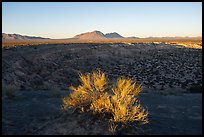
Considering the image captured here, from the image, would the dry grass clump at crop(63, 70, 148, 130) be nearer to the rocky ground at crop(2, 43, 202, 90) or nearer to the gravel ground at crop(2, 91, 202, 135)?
the gravel ground at crop(2, 91, 202, 135)

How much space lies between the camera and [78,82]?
883 inches

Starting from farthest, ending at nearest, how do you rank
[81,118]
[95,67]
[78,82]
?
[95,67]
[78,82]
[81,118]

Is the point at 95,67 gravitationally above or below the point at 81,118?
below

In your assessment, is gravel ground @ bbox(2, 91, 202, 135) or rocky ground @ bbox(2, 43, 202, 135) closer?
gravel ground @ bbox(2, 91, 202, 135)

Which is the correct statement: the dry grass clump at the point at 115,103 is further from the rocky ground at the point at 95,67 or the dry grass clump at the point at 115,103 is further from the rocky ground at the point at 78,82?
the rocky ground at the point at 95,67

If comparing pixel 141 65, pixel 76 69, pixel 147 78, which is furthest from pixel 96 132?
pixel 141 65

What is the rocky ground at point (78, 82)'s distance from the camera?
28.0 ft

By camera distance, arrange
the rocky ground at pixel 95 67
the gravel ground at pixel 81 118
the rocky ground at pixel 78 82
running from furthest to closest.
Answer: the rocky ground at pixel 95 67 < the rocky ground at pixel 78 82 < the gravel ground at pixel 81 118

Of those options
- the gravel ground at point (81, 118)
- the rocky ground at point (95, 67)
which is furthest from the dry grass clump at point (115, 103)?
the rocky ground at point (95, 67)

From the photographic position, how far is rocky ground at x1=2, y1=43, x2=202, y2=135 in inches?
336

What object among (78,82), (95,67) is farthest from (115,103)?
(95,67)

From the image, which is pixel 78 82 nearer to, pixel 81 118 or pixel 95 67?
pixel 95 67

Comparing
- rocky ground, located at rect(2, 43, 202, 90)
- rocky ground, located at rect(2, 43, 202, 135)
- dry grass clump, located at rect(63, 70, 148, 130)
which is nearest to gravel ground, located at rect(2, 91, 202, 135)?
rocky ground, located at rect(2, 43, 202, 135)

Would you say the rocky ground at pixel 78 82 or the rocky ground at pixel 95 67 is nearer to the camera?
the rocky ground at pixel 78 82
